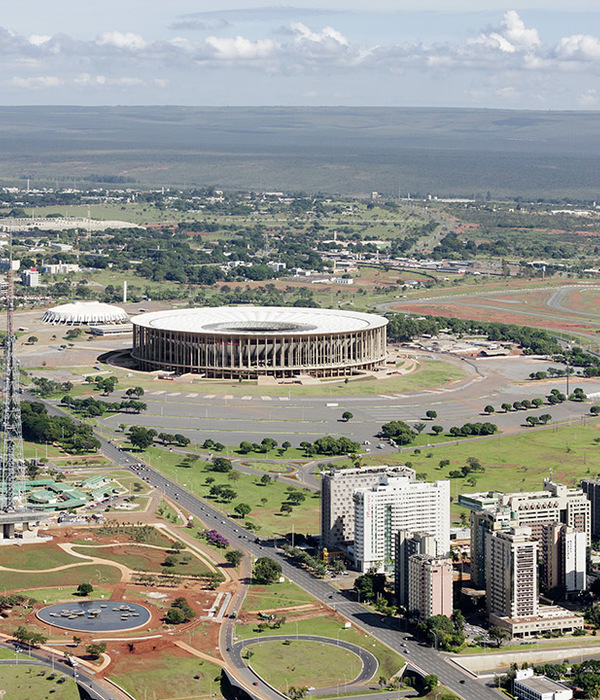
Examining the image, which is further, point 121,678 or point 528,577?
point 528,577

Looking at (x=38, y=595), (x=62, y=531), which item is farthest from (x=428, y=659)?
(x=62, y=531)

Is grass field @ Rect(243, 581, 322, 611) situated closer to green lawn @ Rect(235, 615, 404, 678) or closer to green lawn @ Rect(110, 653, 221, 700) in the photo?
green lawn @ Rect(235, 615, 404, 678)

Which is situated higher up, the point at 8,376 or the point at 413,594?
the point at 8,376

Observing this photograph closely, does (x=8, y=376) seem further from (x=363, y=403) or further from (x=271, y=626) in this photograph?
(x=363, y=403)

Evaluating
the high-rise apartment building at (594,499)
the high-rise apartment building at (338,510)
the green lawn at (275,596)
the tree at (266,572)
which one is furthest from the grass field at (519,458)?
the green lawn at (275,596)

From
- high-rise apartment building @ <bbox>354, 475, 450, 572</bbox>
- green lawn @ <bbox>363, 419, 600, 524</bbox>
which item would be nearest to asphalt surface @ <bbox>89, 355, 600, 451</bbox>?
green lawn @ <bbox>363, 419, 600, 524</bbox>

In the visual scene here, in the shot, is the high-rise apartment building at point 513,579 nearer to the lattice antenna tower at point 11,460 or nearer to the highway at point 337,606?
the highway at point 337,606
